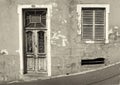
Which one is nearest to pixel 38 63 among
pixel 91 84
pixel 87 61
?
pixel 87 61

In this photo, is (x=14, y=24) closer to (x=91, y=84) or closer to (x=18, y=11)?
(x=18, y=11)

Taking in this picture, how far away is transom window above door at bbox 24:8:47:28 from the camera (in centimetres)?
1235

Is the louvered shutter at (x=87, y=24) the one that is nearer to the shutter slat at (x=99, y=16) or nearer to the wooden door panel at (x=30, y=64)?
the shutter slat at (x=99, y=16)

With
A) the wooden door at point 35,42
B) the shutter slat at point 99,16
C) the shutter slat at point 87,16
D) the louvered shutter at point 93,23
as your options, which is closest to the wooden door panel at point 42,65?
the wooden door at point 35,42

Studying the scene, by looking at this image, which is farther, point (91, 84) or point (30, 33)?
point (30, 33)

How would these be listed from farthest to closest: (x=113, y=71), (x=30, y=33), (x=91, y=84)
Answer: (x=30, y=33) → (x=113, y=71) → (x=91, y=84)

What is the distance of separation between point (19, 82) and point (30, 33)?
2.30 m

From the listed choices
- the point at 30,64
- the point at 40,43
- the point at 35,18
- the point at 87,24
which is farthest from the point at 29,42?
the point at 87,24

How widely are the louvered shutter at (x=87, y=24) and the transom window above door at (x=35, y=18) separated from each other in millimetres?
1721

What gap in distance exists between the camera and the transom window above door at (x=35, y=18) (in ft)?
40.5

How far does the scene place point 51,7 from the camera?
38.7ft

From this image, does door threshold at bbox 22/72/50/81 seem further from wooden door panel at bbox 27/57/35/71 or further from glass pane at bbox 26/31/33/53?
glass pane at bbox 26/31/33/53

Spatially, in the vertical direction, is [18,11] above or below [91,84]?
above

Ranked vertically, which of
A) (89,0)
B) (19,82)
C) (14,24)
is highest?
(89,0)
